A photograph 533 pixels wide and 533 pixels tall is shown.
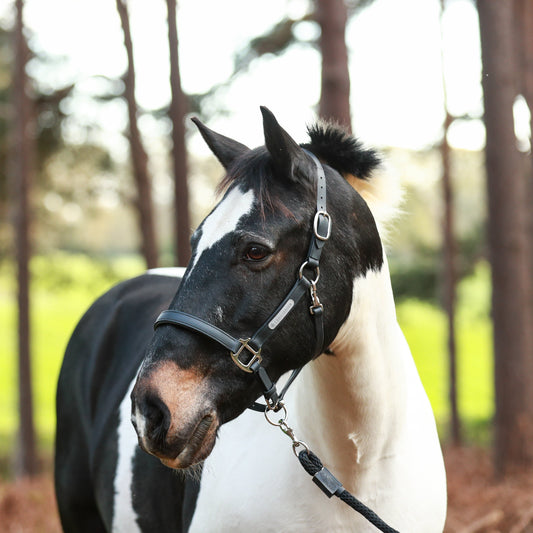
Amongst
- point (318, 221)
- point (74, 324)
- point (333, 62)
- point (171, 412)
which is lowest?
point (74, 324)

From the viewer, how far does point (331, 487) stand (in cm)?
224

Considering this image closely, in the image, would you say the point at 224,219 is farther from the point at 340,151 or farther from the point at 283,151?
the point at 340,151

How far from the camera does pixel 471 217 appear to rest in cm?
1703

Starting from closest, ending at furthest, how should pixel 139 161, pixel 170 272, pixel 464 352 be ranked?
pixel 170 272 < pixel 139 161 < pixel 464 352

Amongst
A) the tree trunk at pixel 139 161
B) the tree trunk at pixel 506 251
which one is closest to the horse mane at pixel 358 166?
the tree trunk at pixel 506 251

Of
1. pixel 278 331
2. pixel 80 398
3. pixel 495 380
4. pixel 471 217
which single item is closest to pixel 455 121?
pixel 471 217

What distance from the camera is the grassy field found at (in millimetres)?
16672

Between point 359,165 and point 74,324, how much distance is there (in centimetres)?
2453

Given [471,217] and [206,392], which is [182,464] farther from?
[471,217]

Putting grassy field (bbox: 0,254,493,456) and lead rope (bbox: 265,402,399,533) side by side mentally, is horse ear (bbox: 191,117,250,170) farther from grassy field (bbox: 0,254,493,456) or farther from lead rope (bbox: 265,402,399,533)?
grassy field (bbox: 0,254,493,456)

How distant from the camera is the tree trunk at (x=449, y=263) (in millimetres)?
13711

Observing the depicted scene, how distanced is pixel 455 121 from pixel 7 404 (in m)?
19.4

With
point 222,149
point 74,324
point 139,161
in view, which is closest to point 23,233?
point 139,161

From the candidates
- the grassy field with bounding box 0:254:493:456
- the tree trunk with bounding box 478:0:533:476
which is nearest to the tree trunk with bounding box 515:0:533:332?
the tree trunk with bounding box 478:0:533:476
